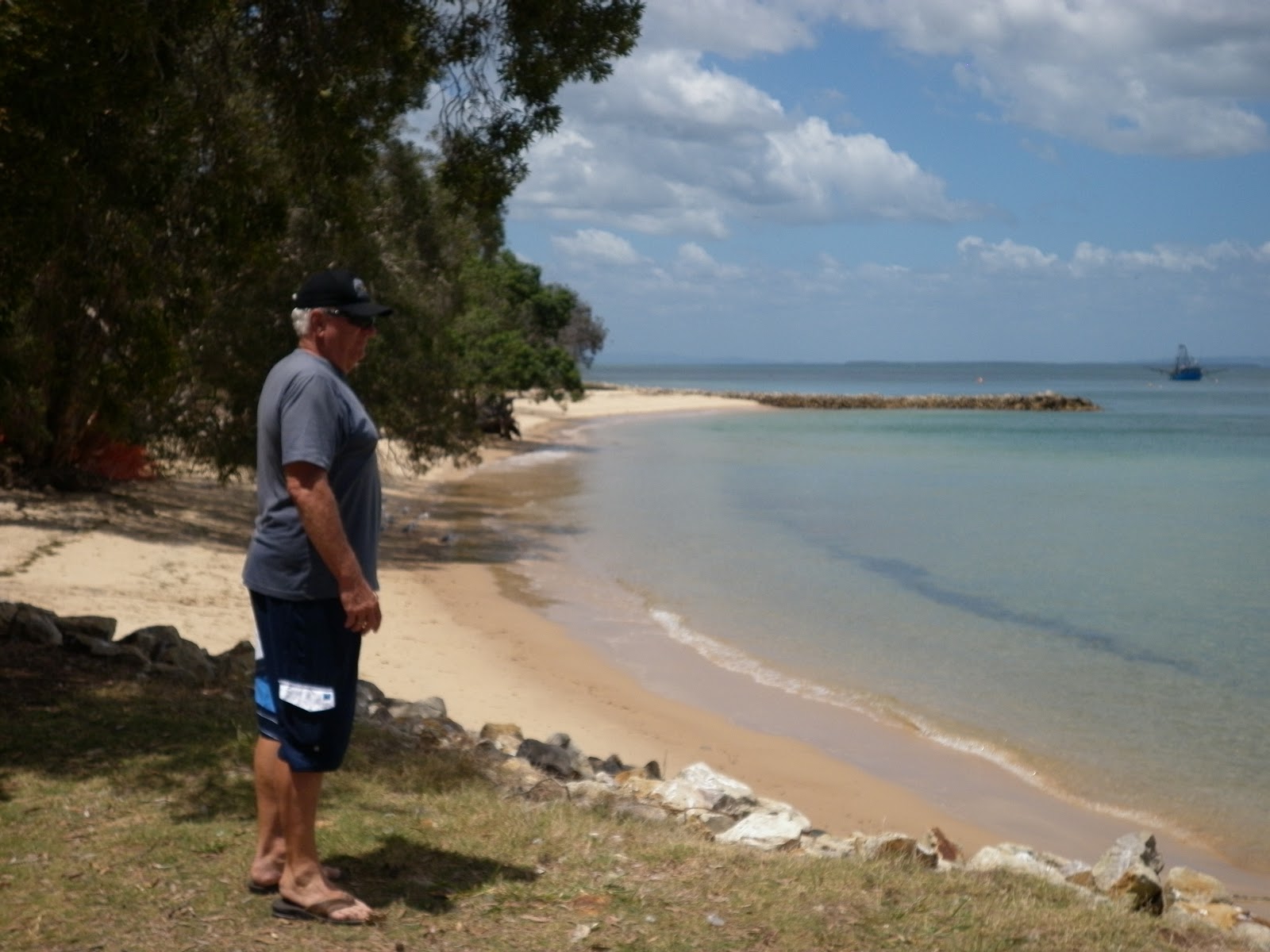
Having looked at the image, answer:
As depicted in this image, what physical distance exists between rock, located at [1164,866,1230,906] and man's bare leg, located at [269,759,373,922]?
4517 millimetres

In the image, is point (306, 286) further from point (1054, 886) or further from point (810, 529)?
point (810, 529)

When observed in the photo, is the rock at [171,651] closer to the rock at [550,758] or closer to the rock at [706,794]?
the rock at [550,758]

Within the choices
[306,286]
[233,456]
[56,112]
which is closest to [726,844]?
[306,286]

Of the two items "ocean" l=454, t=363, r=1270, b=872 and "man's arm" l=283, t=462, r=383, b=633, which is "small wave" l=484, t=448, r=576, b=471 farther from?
"man's arm" l=283, t=462, r=383, b=633

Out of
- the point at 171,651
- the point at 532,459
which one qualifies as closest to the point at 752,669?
the point at 171,651

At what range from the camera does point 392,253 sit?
1898 cm

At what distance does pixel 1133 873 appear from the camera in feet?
20.9

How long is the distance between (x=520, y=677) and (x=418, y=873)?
25.5 ft

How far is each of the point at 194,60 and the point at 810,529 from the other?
61.9 ft

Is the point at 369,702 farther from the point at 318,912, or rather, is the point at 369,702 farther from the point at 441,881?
the point at 318,912

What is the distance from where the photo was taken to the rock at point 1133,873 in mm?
6206

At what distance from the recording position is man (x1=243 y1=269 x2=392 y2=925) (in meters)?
4.34

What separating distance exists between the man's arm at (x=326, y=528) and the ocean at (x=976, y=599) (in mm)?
7296

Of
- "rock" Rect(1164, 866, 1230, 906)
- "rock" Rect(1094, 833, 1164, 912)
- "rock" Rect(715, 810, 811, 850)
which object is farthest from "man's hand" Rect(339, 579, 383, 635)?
"rock" Rect(1164, 866, 1230, 906)
